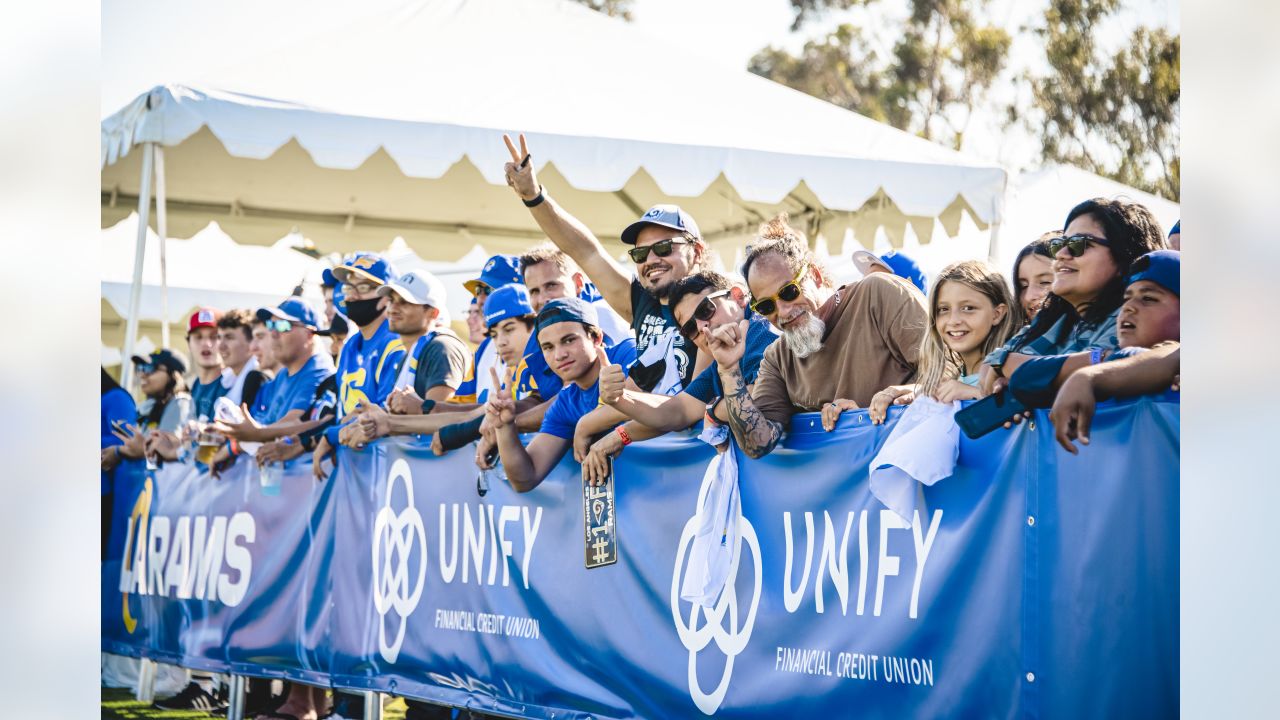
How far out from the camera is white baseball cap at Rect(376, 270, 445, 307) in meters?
7.20

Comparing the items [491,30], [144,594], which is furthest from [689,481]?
[491,30]

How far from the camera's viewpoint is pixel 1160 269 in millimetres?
3385

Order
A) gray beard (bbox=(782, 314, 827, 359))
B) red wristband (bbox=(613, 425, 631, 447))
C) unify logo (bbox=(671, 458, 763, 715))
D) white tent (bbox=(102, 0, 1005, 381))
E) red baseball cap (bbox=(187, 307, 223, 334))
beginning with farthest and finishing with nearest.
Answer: red baseball cap (bbox=(187, 307, 223, 334)), white tent (bbox=(102, 0, 1005, 381)), red wristband (bbox=(613, 425, 631, 447)), gray beard (bbox=(782, 314, 827, 359)), unify logo (bbox=(671, 458, 763, 715))

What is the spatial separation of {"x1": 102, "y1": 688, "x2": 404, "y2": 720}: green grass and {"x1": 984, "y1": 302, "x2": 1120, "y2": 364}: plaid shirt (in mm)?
5742

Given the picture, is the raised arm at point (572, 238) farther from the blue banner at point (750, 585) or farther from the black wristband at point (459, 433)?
the blue banner at point (750, 585)

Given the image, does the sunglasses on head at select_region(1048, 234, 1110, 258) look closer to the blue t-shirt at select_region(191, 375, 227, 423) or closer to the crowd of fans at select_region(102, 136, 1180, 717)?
the crowd of fans at select_region(102, 136, 1180, 717)

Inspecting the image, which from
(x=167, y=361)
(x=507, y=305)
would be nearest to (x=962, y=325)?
(x=507, y=305)

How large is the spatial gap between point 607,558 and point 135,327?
5.66 m

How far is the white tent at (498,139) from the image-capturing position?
383 inches

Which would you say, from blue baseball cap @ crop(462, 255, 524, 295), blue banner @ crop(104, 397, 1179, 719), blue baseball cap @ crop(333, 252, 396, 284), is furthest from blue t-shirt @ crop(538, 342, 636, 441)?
blue baseball cap @ crop(333, 252, 396, 284)

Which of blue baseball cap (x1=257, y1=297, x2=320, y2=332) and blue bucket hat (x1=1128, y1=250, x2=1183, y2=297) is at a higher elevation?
blue baseball cap (x1=257, y1=297, x2=320, y2=332)

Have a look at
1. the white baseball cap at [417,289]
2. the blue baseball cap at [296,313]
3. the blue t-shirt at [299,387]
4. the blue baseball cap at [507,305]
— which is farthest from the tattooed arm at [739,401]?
the blue baseball cap at [296,313]

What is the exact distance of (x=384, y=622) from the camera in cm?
658

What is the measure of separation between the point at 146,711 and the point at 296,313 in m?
2.84
